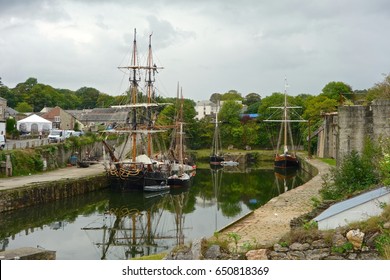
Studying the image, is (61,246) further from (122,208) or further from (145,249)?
(122,208)

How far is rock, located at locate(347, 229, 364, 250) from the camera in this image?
823cm

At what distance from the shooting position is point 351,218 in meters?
9.88

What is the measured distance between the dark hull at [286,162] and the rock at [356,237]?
143 feet

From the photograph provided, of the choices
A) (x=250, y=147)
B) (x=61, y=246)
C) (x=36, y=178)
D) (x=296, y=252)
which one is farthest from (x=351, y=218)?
(x=250, y=147)

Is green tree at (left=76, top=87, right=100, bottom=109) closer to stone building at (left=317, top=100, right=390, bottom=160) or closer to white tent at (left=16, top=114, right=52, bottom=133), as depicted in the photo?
white tent at (left=16, top=114, right=52, bottom=133)

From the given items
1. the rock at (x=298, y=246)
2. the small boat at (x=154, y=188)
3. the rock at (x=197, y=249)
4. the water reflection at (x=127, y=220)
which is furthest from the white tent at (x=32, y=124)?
the rock at (x=298, y=246)

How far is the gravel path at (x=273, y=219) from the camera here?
49.5 ft

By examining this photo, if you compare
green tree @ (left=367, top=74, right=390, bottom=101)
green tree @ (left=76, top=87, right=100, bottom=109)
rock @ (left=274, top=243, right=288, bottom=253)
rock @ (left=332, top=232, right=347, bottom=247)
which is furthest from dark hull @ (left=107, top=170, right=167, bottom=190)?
Result: green tree @ (left=76, top=87, right=100, bottom=109)

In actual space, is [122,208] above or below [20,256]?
below

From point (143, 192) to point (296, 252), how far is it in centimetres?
2749

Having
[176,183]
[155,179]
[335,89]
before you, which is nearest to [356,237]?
[155,179]

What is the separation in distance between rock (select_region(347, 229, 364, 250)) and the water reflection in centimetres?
1008

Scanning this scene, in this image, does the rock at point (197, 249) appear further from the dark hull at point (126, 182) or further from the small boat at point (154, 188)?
the dark hull at point (126, 182)

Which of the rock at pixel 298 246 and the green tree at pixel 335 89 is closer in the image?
the rock at pixel 298 246
